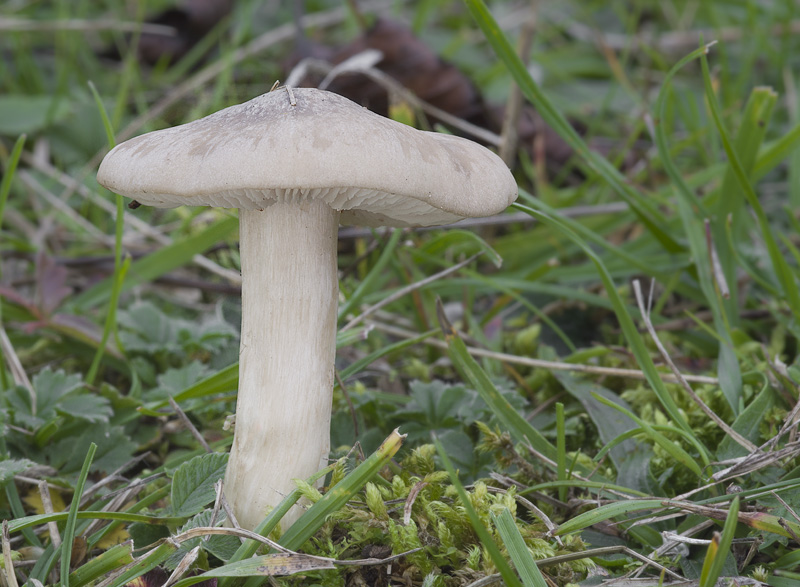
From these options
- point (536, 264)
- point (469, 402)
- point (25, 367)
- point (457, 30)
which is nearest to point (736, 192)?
point (536, 264)

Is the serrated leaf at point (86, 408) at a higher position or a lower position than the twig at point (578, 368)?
higher

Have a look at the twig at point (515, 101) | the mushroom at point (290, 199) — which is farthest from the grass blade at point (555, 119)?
the twig at point (515, 101)

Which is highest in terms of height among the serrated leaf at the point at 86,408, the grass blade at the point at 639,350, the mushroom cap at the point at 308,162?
the mushroom cap at the point at 308,162

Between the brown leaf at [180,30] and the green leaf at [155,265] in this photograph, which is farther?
the brown leaf at [180,30]

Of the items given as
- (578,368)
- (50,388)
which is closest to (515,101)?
(578,368)

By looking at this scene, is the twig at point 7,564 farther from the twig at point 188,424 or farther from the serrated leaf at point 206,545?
the twig at point 188,424

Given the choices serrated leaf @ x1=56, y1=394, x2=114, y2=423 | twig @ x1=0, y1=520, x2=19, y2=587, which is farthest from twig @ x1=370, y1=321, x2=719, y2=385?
twig @ x1=0, y1=520, x2=19, y2=587

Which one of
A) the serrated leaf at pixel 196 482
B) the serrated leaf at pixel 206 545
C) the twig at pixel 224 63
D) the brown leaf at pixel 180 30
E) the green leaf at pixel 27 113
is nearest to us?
the serrated leaf at pixel 206 545

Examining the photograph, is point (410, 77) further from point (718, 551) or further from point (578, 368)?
point (718, 551)

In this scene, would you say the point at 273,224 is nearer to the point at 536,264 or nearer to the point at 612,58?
the point at 536,264
